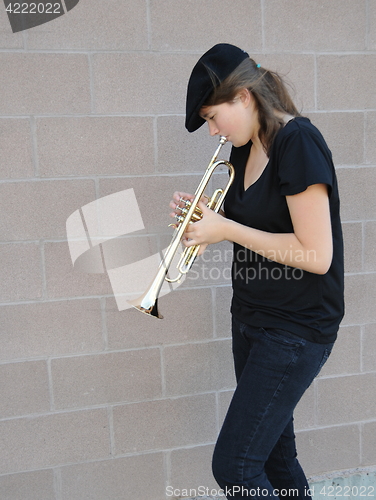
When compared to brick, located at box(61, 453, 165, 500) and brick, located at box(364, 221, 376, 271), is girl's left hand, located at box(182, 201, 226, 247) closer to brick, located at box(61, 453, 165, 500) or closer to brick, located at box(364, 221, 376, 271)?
brick, located at box(364, 221, 376, 271)

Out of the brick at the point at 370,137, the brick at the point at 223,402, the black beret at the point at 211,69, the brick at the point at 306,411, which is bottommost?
the brick at the point at 306,411

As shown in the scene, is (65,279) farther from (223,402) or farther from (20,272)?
(223,402)

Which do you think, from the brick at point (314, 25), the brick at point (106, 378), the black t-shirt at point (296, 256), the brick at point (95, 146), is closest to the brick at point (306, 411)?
the brick at point (106, 378)

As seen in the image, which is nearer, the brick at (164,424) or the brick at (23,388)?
the brick at (23,388)

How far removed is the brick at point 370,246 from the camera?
86.5 inches

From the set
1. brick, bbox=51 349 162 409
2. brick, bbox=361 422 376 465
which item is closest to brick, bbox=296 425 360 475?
brick, bbox=361 422 376 465

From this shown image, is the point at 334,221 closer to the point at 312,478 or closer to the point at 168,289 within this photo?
the point at 168,289

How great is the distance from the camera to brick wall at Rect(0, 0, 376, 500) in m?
1.88

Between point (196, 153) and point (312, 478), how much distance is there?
1.52 metres

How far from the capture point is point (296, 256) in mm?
1364

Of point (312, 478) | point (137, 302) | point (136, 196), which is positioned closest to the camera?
point (137, 302)

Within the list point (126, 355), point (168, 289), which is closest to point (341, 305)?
point (168, 289)

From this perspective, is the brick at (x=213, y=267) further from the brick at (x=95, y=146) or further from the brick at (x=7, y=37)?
the brick at (x=7, y=37)

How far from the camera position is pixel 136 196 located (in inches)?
78.2
